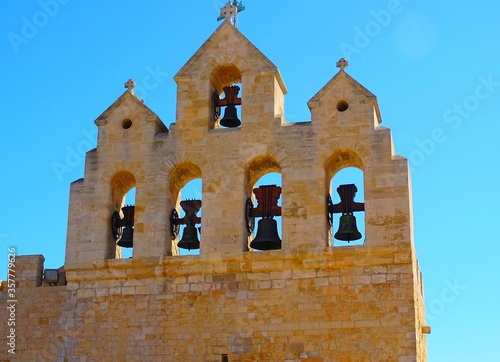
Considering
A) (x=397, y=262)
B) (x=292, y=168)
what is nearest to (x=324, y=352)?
(x=397, y=262)

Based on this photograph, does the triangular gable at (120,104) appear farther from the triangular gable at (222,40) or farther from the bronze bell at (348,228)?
the bronze bell at (348,228)

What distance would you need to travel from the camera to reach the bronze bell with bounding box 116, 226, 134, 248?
20.2 metres

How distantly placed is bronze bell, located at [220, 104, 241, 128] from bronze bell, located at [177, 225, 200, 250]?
2.45 metres

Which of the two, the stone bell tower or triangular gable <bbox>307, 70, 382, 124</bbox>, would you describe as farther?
triangular gable <bbox>307, 70, 382, 124</bbox>

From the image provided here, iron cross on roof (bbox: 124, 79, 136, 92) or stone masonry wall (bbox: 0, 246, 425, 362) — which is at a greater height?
iron cross on roof (bbox: 124, 79, 136, 92)

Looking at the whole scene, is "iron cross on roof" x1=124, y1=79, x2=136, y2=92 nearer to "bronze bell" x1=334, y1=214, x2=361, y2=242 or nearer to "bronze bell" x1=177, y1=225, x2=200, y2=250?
"bronze bell" x1=177, y1=225, x2=200, y2=250

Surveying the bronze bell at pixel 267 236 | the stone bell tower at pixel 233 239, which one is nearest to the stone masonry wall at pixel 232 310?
the stone bell tower at pixel 233 239

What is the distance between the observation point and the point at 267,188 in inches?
786

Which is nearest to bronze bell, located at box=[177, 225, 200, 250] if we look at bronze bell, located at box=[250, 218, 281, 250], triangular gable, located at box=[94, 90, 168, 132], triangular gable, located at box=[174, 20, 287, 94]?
bronze bell, located at box=[250, 218, 281, 250]

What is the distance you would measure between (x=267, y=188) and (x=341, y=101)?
93.2 inches

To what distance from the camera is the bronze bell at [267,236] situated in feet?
64.0

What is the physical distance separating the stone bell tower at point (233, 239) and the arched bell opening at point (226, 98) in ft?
0.12

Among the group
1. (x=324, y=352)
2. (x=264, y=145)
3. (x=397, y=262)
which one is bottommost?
(x=324, y=352)

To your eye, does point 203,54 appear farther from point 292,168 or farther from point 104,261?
point 104,261
